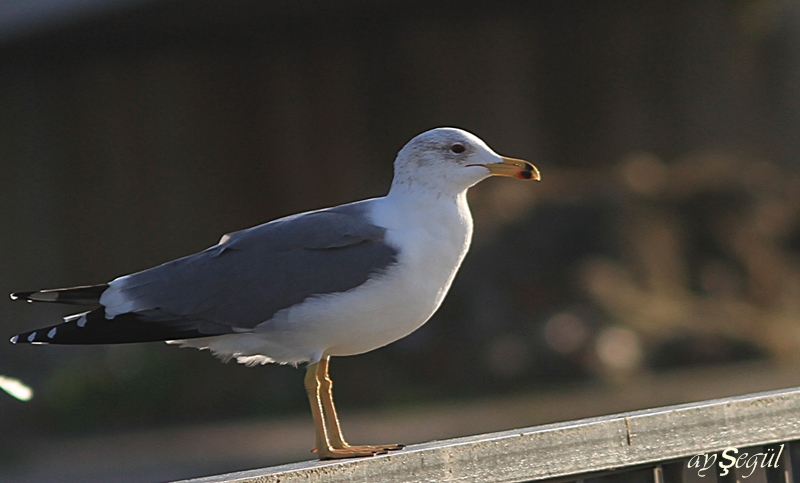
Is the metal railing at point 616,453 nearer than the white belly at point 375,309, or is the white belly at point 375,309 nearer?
the metal railing at point 616,453

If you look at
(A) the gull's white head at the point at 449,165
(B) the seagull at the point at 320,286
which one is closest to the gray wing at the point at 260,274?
(B) the seagull at the point at 320,286

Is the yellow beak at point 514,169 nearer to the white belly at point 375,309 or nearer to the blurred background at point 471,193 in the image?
the white belly at point 375,309

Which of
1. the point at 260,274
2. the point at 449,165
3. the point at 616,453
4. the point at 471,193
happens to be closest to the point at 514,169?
the point at 449,165

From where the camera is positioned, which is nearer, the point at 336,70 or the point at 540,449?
the point at 540,449

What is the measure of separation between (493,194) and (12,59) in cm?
409

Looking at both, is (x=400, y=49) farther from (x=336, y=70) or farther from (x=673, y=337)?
(x=673, y=337)

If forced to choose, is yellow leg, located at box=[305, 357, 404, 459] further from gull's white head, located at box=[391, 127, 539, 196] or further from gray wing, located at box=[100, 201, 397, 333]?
gull's white head, located at box=[391, 127, 539, 196]

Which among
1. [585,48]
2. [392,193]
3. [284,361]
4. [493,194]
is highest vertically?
[585,48]

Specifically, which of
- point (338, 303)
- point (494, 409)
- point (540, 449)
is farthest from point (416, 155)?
point (494, 409)

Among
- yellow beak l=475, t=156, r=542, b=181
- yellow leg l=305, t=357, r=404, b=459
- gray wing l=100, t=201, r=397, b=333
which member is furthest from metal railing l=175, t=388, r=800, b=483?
yellow beak l=475, t=156, r=542, b=181

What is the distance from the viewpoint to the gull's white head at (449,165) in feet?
8.92

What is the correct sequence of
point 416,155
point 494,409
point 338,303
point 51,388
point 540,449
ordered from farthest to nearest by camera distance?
point 51,388 → point 494,409 → point 416,155 → point 338,303 → point 540,449

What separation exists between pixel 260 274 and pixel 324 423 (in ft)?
1.18

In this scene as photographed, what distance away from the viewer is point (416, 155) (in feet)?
8.97
